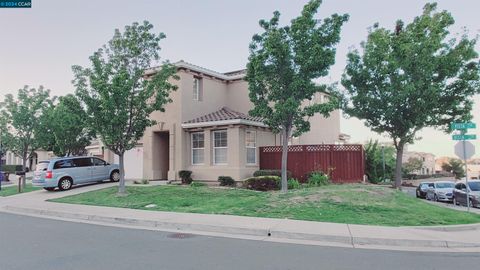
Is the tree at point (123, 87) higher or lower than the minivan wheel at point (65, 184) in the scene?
higher

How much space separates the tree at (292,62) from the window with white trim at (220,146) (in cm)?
545

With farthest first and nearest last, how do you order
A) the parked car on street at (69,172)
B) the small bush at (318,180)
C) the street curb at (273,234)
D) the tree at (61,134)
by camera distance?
the tree at (61,134) < the parked car on street at (69,172) < the small bush at (318,180) < the street curb at (273,234)

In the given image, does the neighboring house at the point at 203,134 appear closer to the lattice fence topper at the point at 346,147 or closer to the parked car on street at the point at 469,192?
the lattice fence topper at the point at 346,147

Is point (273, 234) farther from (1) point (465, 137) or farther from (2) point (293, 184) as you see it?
(2) point (293, 184)

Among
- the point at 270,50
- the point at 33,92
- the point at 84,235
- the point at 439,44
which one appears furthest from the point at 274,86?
the point at 33,92

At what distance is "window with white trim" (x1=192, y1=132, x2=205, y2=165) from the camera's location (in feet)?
72.0

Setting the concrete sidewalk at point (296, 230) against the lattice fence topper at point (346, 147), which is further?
the lattice fence topper at point (346, 147)

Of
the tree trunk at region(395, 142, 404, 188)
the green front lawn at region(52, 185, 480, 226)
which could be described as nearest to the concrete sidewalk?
the green front lawn at region(52, 185, 480, 226)

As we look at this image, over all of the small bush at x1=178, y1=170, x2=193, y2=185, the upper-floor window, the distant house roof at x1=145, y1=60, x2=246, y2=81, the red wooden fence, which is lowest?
the small bush at x1=178, y1=170, x2=193, y2=185

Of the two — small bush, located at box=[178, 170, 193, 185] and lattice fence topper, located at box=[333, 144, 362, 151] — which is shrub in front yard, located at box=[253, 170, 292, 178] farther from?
small bush, located at box=[178, 170, 193, 185]

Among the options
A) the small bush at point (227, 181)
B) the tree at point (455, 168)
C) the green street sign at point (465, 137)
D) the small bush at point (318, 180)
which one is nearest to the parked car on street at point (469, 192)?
the green street sign at point (465, 137)

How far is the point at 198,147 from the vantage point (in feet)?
72.5

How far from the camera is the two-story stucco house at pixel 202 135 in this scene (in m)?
20.7

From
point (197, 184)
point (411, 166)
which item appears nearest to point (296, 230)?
point (197, 184)
